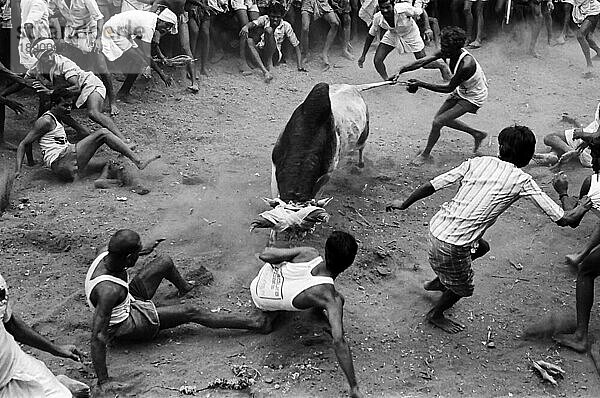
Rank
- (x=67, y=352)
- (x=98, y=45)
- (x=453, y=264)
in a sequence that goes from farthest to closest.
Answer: (x=98, y=45)
(x=453, y=264)
(x=67, y=352)

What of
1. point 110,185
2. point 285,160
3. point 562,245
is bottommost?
point 110,185

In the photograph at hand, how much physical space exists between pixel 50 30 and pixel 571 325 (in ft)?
22.5

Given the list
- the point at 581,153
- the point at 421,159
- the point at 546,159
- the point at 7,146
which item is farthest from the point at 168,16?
the point at 581,153

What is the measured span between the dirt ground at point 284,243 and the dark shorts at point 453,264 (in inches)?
17.9

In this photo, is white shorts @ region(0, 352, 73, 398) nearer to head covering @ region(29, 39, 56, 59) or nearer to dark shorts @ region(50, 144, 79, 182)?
dark shorts @ region(50, 144, 79, 182)

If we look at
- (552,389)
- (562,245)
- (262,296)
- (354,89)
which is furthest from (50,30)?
(552,389)

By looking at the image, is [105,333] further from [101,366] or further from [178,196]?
[178,196]

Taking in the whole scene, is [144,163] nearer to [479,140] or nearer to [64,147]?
[64,147]

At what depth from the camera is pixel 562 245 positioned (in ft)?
22.0

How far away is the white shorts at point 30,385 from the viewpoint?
351 cm

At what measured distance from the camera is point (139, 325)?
4887 mm

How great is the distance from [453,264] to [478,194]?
0.53 meters

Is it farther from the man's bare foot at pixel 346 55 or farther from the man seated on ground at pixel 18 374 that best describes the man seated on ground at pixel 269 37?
the man seated on ground at pixel 18 374

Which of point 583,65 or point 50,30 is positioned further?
point 583,65
